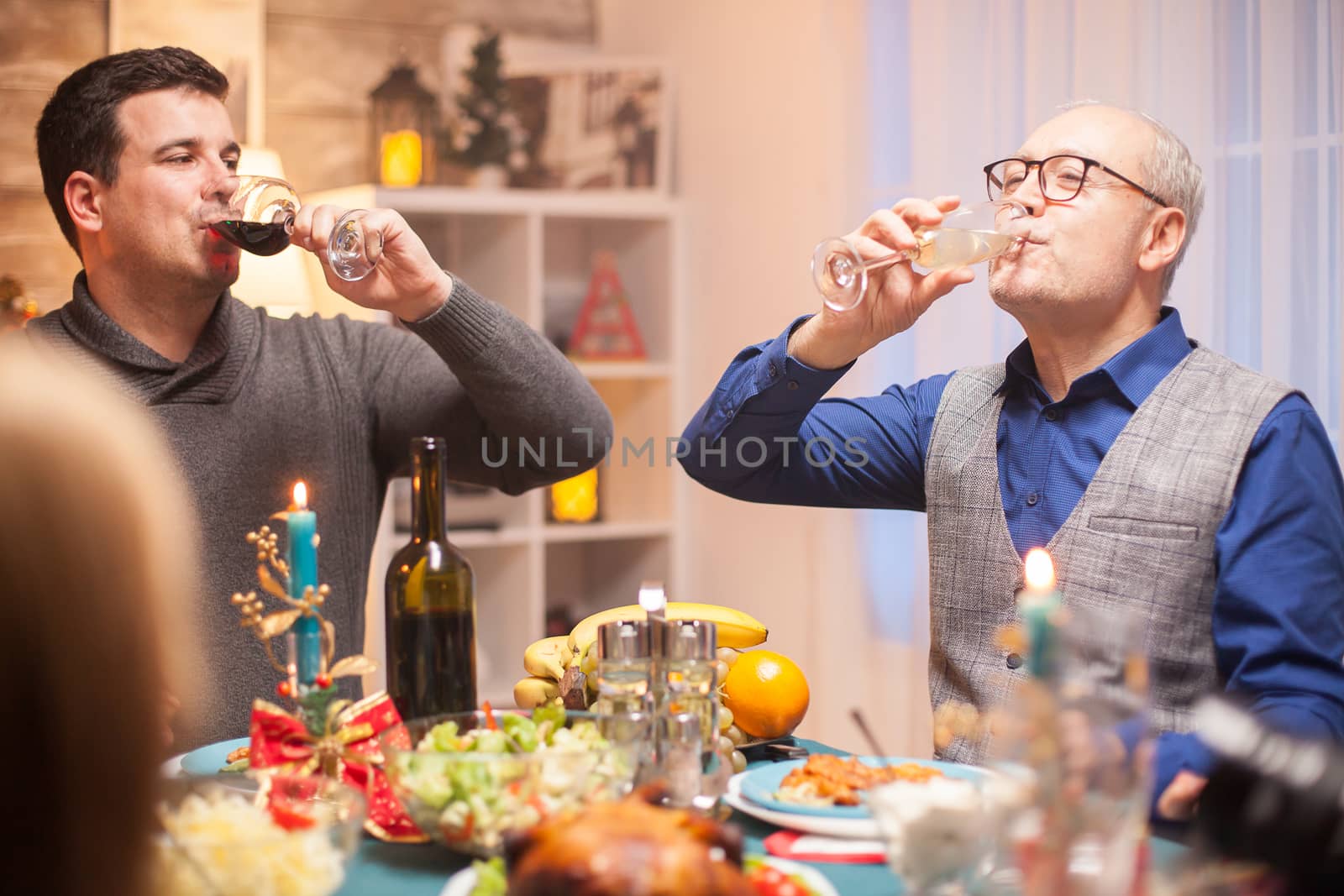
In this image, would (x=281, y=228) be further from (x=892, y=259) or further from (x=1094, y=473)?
(x=1094, y=473)

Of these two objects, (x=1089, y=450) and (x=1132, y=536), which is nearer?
(x=1132, y=536)

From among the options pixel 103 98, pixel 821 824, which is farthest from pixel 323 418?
pixel 821 824

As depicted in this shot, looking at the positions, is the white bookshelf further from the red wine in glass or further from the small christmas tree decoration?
the red wine in glass

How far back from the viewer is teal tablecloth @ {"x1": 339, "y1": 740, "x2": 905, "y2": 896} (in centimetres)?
100

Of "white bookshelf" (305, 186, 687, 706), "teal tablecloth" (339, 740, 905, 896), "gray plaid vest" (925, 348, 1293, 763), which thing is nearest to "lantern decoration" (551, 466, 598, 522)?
"white bookshelf" (305, 186, 687, 706)

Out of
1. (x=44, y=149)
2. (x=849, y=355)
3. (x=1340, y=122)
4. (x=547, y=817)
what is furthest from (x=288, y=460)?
(x=1340, y=122)

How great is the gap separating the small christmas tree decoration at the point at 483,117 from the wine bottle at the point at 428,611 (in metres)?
2.35

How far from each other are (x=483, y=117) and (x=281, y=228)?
175cm

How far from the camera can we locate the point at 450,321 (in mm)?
1880

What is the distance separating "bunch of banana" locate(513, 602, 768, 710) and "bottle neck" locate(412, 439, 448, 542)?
21 centimetres

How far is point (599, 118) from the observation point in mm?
3561

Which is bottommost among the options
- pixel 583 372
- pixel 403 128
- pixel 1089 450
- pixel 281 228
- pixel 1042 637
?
pixel 1042 637

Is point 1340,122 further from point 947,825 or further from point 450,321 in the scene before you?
point 947,825

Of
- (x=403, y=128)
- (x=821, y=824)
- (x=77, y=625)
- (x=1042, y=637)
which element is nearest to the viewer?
(x=77, y=625)
